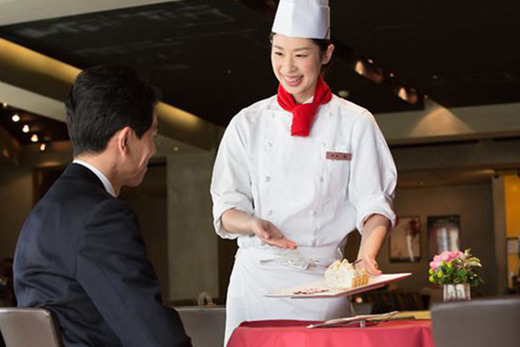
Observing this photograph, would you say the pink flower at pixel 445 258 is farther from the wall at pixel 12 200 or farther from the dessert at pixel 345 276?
the wall at pixel 12 200

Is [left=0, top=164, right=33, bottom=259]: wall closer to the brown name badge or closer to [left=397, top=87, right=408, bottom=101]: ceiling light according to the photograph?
[left=397, top=87, right=408, bottom=101]: ceiling light

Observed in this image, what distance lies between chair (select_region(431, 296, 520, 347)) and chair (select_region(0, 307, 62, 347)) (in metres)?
0.67

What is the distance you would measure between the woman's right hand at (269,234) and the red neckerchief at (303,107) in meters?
0.27

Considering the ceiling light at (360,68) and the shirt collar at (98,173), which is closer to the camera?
the shirt collar at (98,173)

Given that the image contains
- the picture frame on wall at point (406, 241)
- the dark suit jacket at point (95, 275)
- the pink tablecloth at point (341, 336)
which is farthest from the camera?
the picture frame on wall at point (406, 241)

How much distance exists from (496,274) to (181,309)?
710 inches

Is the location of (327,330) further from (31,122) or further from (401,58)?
(31,122)

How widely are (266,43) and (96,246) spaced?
23.6 ft

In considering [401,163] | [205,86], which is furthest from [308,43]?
[401,163]

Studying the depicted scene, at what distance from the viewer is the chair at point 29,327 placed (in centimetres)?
146

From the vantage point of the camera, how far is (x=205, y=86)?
10703 mm

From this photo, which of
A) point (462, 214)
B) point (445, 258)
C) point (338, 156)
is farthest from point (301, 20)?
point (462, 214)

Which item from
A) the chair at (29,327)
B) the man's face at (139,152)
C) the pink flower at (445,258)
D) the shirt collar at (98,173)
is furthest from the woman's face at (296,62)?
the pink flower at (445,258)

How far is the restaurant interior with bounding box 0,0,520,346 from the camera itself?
24.5 feet
